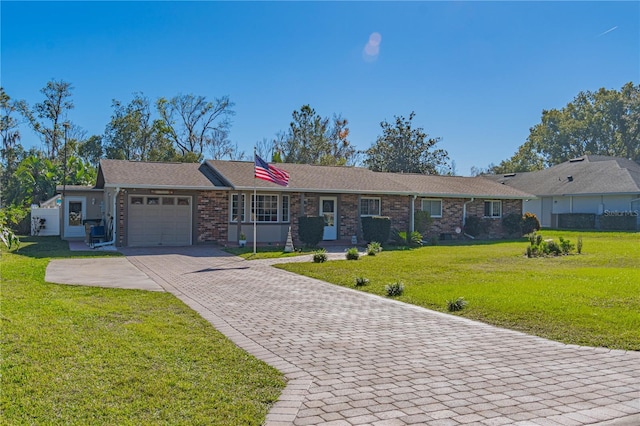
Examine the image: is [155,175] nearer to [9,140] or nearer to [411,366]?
[411,366]

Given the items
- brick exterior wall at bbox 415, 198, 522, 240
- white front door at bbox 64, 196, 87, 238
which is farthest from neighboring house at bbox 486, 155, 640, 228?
A: white front door at bbox 64, 196, 87, 238

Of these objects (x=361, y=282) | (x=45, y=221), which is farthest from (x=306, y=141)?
(x=361, y=282)

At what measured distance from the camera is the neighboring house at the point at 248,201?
1991 cm

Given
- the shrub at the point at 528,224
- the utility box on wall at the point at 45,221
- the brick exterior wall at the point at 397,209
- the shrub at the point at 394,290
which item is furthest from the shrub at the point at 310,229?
the utility box on wall at the point at 45,221

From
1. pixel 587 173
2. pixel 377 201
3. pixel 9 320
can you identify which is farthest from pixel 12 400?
pixel 587 173

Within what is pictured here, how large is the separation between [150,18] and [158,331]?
911 cm

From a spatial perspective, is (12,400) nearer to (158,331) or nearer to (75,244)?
(158,331)

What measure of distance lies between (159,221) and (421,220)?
38.2 feet

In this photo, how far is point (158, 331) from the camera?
22.0 feet

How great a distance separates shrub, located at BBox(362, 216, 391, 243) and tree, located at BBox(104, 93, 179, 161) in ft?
84.2

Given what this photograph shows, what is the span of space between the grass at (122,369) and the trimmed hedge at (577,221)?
31742 millimetres

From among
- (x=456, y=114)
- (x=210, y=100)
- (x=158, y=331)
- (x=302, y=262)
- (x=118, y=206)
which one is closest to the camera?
(x=158, y=331)

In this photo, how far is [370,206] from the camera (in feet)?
78.2

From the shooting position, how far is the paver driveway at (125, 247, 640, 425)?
13.9 ft
